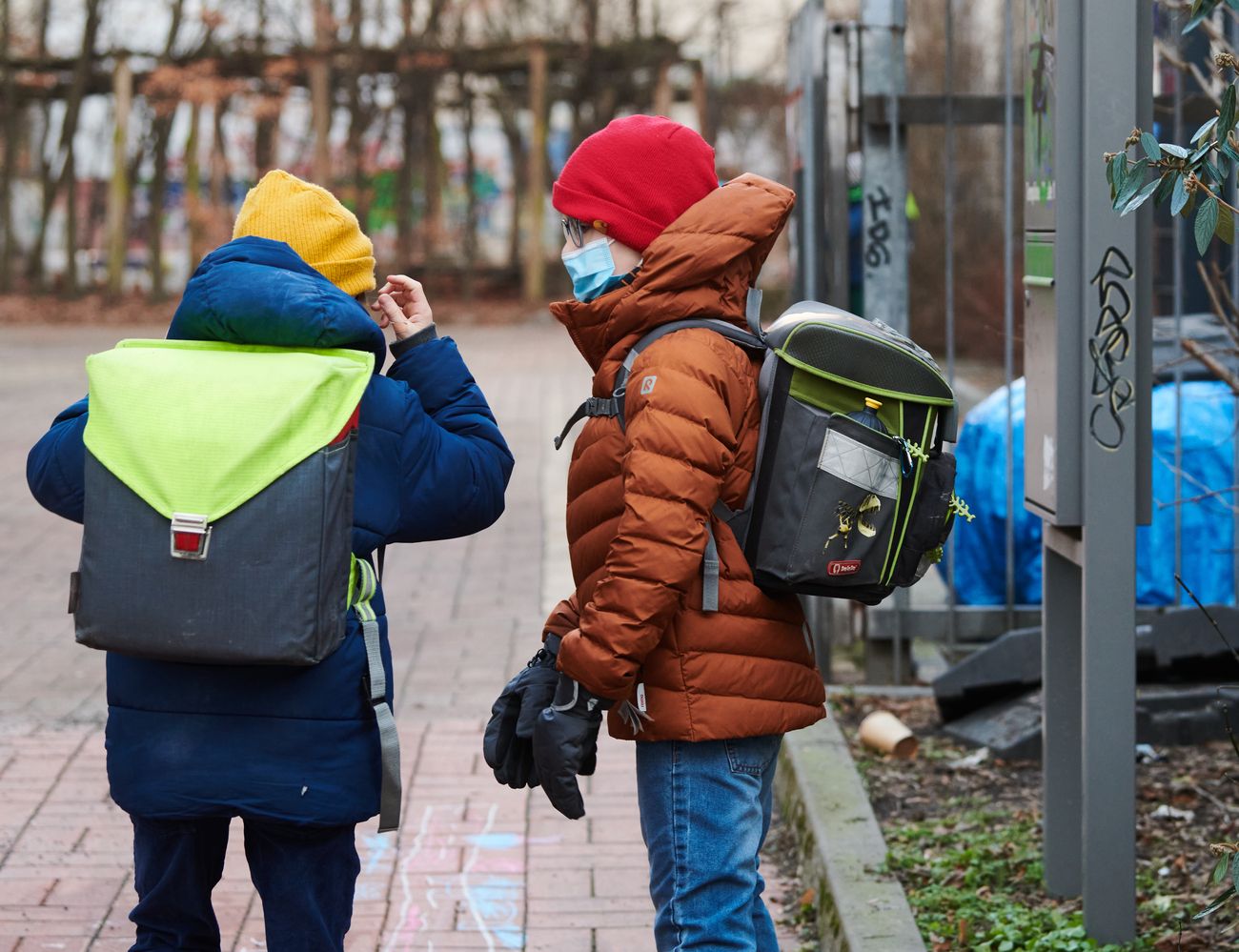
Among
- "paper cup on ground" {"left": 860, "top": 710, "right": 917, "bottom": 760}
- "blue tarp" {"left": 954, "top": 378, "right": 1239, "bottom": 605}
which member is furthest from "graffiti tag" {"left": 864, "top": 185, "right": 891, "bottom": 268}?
"paper cup on ground" {"left": 860, "top": 710, "right": 917, "bottom": 760}

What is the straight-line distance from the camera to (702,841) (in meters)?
2.83

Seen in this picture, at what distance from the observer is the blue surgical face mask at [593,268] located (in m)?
2.91

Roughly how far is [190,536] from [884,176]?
4015 mm

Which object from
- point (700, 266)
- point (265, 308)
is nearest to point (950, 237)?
point (700, 266)

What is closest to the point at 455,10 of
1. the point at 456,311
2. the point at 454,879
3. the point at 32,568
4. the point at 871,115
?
the point at 456,311

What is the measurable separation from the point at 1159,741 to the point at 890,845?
3.95 ft

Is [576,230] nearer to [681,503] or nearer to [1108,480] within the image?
[681,503]

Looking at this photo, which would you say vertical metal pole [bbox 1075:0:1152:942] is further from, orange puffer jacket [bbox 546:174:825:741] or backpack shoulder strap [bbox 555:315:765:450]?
backpack shoulder strap [bbox 555:315:765:450]

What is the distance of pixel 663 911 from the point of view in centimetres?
286

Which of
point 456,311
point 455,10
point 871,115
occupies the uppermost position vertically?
point 455,10

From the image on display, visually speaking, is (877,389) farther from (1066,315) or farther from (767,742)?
(1066,315)

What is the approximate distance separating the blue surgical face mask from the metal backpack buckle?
78 cm

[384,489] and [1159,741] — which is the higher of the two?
[384,489]

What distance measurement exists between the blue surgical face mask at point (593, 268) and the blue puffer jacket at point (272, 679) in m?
0.36
